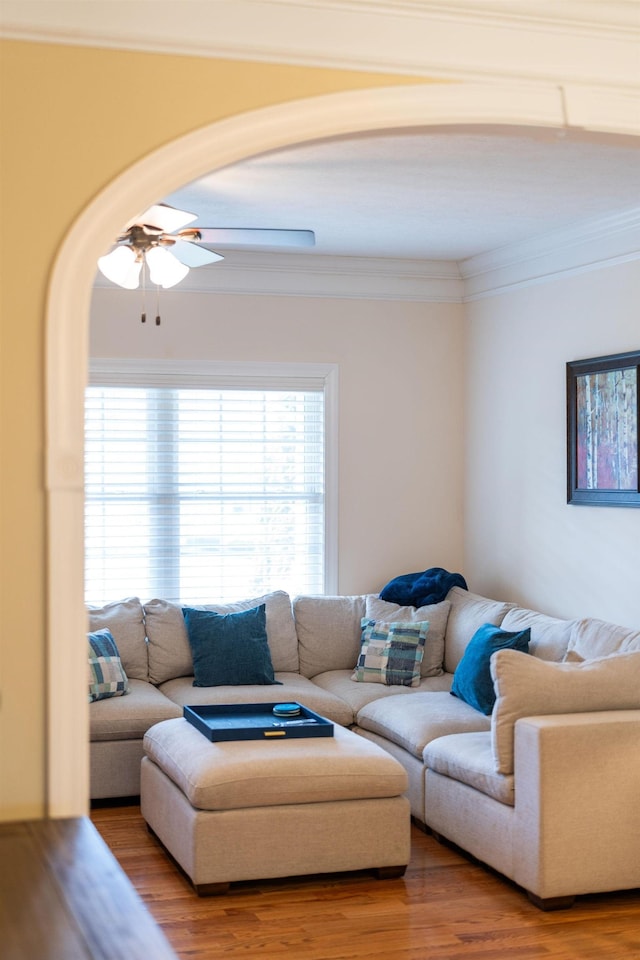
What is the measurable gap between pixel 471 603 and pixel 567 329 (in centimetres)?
159

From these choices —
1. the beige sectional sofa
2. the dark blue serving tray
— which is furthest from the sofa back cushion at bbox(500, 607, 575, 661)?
the dark blue serving tray

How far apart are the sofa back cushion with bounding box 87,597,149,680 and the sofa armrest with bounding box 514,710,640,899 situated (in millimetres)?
2561

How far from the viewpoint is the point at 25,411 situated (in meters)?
2.37

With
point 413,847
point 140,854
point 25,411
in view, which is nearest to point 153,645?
point 140,854

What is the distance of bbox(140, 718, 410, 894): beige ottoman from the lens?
416 cm

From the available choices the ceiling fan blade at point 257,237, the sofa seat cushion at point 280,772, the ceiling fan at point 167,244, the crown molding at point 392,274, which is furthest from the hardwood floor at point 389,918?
the crown molding at point 392,274

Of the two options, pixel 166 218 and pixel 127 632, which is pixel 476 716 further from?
pixel 166 218

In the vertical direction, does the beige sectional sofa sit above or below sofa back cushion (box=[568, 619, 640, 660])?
below

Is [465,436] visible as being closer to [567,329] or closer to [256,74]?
[567,329]

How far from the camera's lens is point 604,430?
18.5 ft

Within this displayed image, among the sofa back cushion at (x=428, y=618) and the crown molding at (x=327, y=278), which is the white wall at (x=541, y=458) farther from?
the sofa back cushion at (x=428, y=618)

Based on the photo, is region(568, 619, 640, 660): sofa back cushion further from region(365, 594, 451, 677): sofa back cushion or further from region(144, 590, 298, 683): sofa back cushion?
region(144, 590, 298, 683): sofa back cushion

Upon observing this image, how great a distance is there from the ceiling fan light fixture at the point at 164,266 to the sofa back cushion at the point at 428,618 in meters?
2.57

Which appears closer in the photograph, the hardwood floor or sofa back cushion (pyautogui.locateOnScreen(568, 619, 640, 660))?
the hardwood floor
